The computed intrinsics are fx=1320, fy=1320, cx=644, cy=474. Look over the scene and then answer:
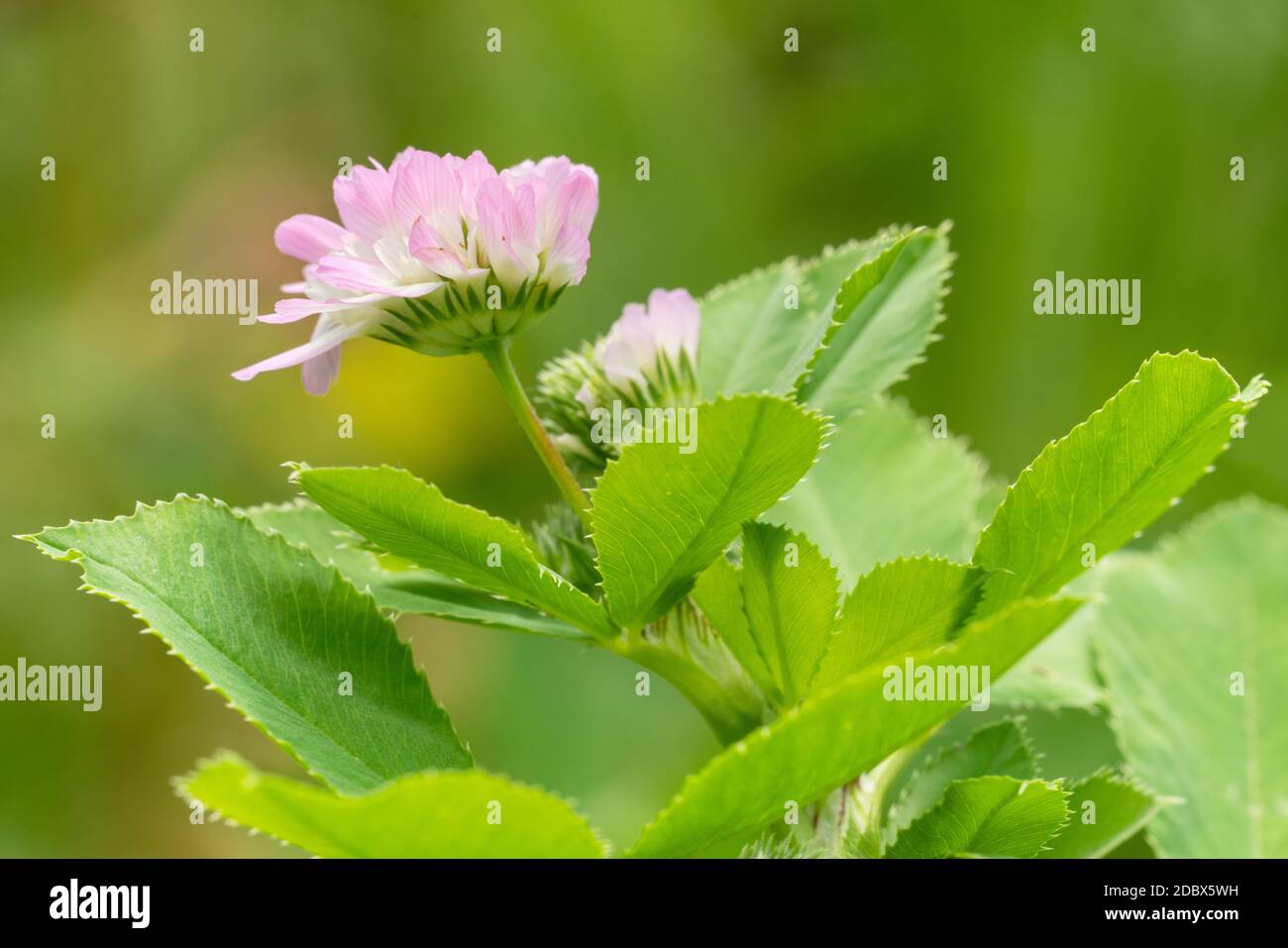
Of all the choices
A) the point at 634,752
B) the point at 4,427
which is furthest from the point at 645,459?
the point at 4,427

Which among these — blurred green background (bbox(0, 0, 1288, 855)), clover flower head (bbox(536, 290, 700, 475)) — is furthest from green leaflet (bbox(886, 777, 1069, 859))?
blurred green background (bbox(0, 0, 1288, 855))

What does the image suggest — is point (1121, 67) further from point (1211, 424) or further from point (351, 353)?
point (1211, 424)

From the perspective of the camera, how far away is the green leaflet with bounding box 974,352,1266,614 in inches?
25.2

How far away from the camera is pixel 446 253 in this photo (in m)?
0.70

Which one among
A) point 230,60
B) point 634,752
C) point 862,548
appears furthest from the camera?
point 230,60

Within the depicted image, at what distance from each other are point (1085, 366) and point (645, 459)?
2.24 metres

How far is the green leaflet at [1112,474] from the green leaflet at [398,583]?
24 cm

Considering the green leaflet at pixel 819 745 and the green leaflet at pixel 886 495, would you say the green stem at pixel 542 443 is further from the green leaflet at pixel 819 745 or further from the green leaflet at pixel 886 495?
the green leaflet at pixel 886 495

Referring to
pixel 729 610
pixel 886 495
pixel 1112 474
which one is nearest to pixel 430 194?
pixel 729 610

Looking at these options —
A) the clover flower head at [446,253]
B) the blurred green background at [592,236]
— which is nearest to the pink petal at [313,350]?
the clover flower head at [446,253]

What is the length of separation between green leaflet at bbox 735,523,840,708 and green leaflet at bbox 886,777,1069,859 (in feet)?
0.32

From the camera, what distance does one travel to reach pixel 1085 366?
2650mm

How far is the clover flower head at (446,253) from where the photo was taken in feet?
2.27

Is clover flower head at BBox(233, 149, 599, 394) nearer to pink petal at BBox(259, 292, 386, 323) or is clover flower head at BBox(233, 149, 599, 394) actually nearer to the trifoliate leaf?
pink petal at BBox(259, 292, 386, 323)
